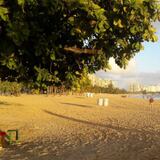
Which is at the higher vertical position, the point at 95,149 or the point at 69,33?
the point at 69,33

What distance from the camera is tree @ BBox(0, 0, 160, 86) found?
29.8 feet

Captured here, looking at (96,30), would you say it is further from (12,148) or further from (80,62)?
(12,148)

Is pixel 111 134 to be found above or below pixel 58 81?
below

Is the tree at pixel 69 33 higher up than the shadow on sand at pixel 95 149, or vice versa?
the tree at pixel 69 33

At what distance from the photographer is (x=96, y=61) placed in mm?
12992

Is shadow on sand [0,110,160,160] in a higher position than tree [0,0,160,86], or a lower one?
lower

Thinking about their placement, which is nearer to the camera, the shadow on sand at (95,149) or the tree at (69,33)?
the tree at (69,33)

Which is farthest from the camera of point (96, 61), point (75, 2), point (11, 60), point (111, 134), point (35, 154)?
point (111, 134)

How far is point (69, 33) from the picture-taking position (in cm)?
1091

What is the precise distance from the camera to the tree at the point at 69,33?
908 cm

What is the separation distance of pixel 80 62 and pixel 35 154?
3.46m

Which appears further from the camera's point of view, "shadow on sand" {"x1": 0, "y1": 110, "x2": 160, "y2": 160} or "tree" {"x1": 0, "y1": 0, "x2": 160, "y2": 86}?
"shadow on sand" {"x1": 0, "y1": 110, "x2": 160, "y2": 160}

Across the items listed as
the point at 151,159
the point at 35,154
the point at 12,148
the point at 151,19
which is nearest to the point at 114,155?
the point at 151,159

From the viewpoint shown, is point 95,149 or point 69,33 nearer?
point 69,33
